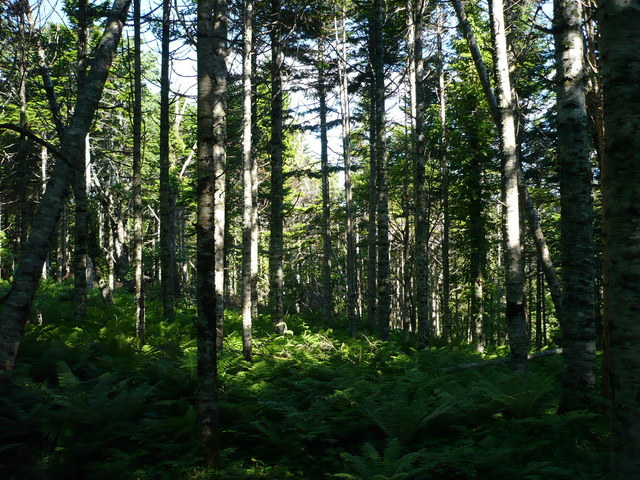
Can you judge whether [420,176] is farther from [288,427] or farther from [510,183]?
[288,427]

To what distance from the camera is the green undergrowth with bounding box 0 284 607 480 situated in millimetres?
4031

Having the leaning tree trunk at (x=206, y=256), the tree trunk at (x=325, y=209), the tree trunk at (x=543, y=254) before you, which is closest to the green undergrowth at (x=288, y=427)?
the leaning tree trunk at (x=206, y=256)

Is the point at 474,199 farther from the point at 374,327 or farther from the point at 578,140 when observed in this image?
the point at 578,140

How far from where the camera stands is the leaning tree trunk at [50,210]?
15.9ft

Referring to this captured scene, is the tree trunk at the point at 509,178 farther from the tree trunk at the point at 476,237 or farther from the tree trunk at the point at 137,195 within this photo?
the tree trunk at the point at 476,237

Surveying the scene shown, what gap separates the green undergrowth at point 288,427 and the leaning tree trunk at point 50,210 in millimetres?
546

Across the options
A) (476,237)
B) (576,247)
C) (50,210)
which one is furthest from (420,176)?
(50,210)

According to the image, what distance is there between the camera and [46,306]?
509 inches

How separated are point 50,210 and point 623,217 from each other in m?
5.67

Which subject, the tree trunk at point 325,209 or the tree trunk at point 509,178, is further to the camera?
the tree trunk at point 325,209

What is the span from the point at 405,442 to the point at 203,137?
4060 mm

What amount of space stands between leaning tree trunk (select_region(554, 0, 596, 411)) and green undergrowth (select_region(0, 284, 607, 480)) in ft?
1.52

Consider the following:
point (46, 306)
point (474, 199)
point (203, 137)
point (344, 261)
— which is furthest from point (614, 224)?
point (344, 261)

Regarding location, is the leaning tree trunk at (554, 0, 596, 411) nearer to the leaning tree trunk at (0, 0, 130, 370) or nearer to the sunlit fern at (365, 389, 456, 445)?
the sunlit fern at (365, 389, 456, 445)
